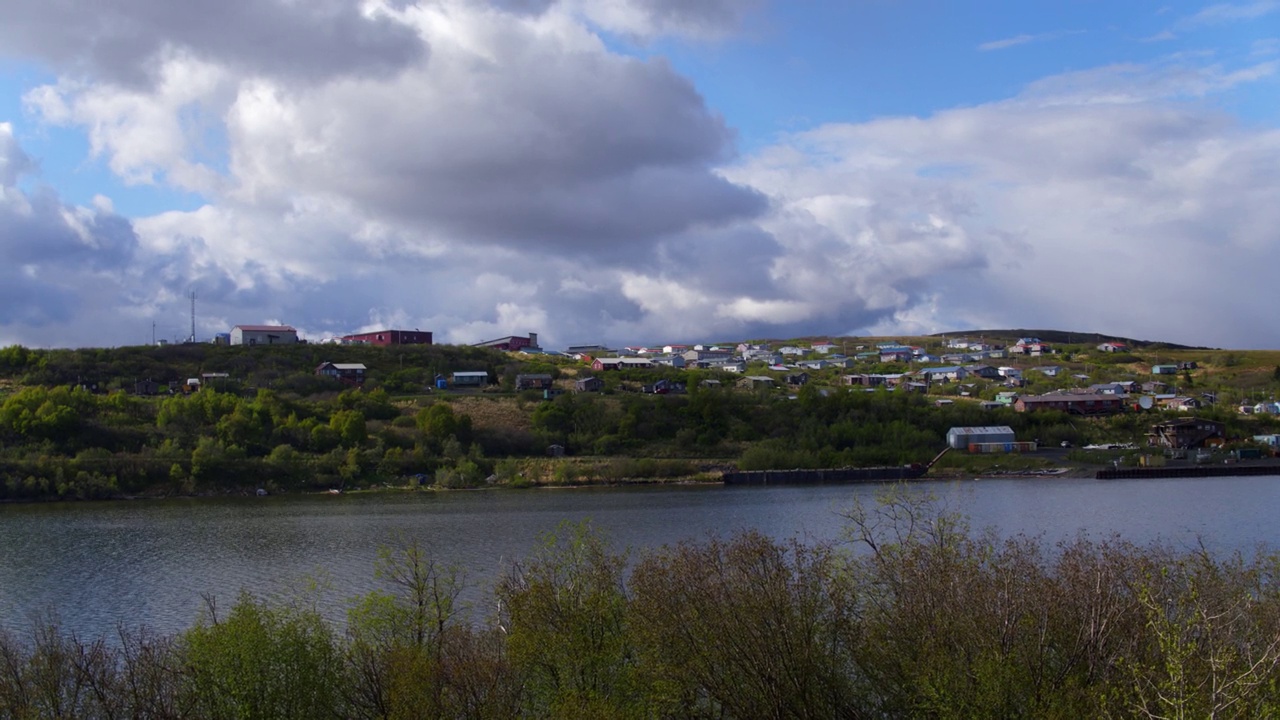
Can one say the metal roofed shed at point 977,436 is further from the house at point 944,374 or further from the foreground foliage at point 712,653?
the foreground foliage at point 712,653

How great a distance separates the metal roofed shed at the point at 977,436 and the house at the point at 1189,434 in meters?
13.1

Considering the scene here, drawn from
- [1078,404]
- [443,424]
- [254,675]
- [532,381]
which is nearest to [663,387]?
[532,381]

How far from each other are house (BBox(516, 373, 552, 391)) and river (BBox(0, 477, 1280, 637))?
35.5 meters

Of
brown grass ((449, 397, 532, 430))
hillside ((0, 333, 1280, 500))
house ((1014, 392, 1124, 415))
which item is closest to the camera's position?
hillside ((0, 333, 1280, 500))

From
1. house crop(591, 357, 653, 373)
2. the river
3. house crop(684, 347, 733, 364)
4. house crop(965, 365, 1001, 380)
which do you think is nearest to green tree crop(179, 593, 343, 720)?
the river

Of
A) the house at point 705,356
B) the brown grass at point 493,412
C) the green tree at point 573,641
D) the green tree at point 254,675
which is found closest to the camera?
the green tree at point 254,675

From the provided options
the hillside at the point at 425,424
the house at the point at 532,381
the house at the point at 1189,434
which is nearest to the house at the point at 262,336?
the hillside at the point at 425,424

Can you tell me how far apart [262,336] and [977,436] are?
8639 centimetres

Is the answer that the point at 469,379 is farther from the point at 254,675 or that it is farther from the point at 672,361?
the point at 254,675

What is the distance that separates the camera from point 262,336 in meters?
132

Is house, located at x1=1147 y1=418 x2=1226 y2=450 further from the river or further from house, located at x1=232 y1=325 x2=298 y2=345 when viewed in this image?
house, located at x1=232 y1=325 x2=298 y2=345

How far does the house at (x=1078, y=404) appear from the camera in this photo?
360 ft

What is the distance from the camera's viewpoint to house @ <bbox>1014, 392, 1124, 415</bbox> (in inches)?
4321

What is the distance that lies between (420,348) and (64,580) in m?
96.3
